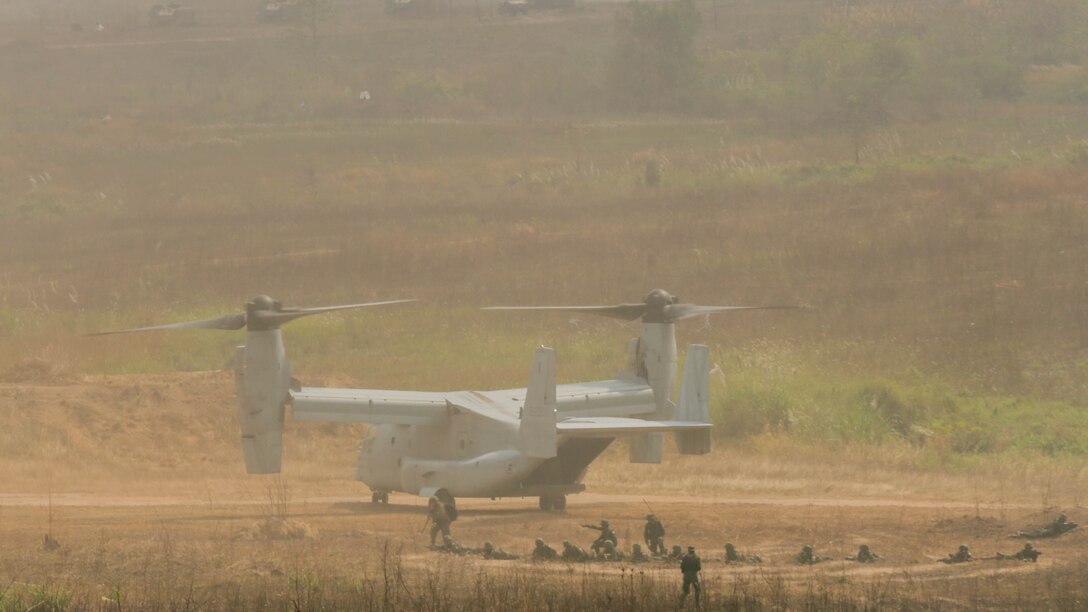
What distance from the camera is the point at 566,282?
190ft

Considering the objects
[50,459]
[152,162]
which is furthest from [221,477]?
[152,162]

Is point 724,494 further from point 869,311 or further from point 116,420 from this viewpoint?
point 869,311

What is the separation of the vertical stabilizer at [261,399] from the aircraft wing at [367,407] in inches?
16.1

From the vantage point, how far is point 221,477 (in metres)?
38.6

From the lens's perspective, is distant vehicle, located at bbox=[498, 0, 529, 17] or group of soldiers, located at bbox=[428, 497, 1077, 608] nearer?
group of soldiers, located at bbox=[428, 497, 1077, 608]

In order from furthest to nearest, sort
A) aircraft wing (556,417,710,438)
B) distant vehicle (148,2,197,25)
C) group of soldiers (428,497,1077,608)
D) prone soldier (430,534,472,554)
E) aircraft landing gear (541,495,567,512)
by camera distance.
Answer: distant vehicle (148,2,197,25) → aircraft landing gear (541,495,567,512) → aircraft wing (556,417,710,438) → prone soldier (430,534,472,554) → group of soldiers (428,497,1077,608)

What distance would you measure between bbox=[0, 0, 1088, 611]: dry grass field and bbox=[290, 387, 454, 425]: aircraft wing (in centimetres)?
204

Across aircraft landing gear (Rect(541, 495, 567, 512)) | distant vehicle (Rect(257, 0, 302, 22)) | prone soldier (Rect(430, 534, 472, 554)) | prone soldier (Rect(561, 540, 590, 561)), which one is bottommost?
prone soldier (Rect(561, 540, 590, 561))

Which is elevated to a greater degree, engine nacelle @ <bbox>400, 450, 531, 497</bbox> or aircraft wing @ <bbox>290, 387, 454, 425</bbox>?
aircraft wing @ <bbox>290, 387, 454, 425</bbox>

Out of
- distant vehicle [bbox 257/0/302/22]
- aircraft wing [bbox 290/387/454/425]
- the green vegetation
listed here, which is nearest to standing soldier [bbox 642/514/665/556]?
aircraft wing [bbox 290/387/454/425]

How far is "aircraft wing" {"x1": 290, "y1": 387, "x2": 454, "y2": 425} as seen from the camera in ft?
99.9

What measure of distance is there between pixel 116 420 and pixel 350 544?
56.0 feet

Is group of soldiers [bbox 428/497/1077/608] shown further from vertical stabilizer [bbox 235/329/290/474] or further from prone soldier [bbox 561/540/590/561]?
vertical stabilizer [bbox 235/329/290/474]

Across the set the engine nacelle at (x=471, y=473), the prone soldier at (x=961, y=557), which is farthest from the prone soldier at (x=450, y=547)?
the prone soldier at (x=961, y=557)
